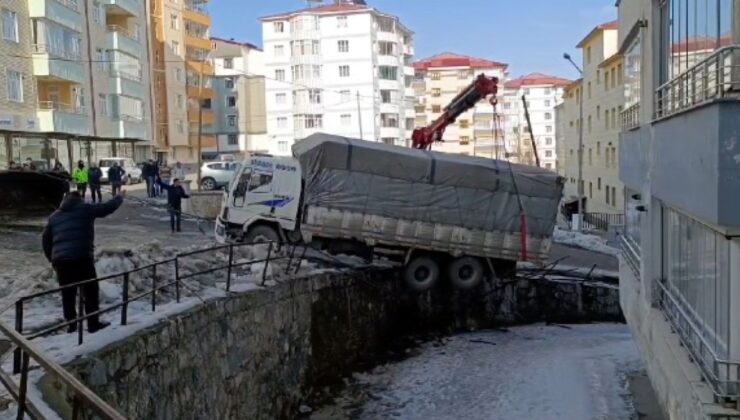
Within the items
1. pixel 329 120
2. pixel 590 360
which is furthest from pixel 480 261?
pixel 329 120

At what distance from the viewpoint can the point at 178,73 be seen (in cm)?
6088

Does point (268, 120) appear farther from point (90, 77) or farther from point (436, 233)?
point (436, 233)

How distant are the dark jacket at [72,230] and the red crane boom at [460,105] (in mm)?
16067

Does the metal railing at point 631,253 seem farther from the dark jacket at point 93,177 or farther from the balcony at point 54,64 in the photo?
the balcony at point 54,64

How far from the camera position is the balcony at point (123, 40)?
4284cm

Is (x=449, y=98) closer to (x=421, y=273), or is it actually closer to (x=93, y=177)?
(x=93, y=177)

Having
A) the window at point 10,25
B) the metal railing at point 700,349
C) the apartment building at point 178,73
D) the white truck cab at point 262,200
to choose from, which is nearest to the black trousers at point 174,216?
the white truck cab at point 262,200

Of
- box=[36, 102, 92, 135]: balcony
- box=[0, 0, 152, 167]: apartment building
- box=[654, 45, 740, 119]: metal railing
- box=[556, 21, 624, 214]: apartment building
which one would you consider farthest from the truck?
box=[556, 21, 624, 214]: apartment building

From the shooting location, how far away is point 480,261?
59.3 ft

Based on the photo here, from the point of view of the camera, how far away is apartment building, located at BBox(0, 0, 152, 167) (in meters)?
31.6

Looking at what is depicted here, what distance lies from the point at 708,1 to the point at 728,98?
5.85 feet

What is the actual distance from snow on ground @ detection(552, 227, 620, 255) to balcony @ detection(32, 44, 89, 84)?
23.2 metres

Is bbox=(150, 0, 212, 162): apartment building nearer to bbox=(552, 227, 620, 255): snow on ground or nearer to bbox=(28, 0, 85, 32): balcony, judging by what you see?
bbox=(28, 0, 85, 32): balcony

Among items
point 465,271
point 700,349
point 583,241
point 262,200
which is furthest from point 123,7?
point 700,349
